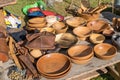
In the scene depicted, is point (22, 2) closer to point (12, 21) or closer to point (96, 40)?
point (12, 21)

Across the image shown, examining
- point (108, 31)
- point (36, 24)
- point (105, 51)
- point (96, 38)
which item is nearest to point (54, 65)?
point (105, 51)

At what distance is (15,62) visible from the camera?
2971 mm

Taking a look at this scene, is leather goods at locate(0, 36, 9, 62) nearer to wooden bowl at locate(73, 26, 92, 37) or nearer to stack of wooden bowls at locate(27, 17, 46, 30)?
stack of wooden bowls at locate(27, 17, 46, 30)

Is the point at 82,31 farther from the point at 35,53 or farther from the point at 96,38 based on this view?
the point at 35,53

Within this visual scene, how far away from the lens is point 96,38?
3.51 m

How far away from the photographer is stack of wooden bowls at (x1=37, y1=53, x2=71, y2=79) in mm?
2821

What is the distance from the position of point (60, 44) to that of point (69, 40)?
0.17 metres

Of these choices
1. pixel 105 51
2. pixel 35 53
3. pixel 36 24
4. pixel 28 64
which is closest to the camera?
pixel 28 64

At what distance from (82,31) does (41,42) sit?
821 millimetres

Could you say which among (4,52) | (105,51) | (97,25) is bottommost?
(105,51)

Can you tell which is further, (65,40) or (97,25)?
(97,25)

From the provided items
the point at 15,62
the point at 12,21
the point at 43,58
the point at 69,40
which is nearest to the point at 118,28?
the point at 69,40

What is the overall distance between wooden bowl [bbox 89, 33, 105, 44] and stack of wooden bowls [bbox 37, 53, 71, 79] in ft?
1.98

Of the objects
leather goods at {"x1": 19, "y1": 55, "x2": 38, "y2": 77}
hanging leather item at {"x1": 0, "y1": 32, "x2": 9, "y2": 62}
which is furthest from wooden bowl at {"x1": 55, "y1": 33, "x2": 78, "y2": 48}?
hanging leather item at {"x1": 0, "y1": 32, "x2": 9, "y2": 62}
